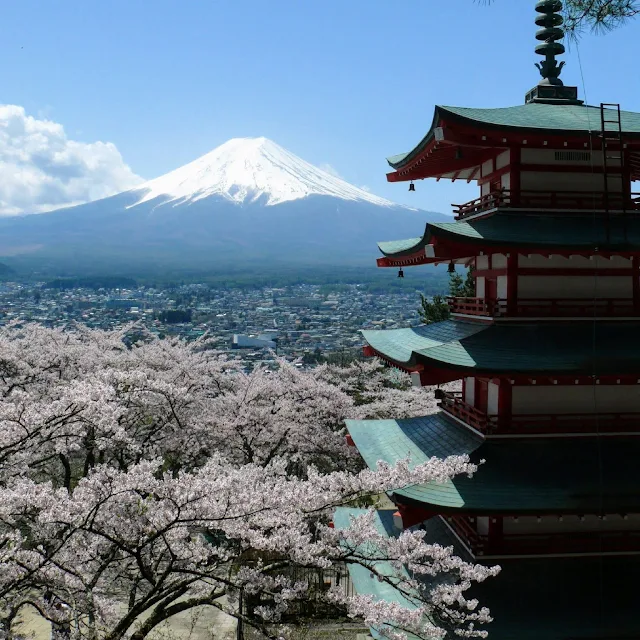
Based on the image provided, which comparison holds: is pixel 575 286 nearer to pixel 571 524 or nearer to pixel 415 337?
pixel 415 337

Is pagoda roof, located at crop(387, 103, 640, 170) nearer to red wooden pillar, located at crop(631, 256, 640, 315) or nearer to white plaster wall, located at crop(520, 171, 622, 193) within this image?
white plaster wall, located at crop(520, 171, 622, 193)

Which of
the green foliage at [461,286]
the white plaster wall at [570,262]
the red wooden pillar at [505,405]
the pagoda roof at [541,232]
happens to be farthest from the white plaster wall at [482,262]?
the green foliage at [461,286]

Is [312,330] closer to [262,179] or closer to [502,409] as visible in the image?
[502,409]

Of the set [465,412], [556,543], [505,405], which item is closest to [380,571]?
[556,543]

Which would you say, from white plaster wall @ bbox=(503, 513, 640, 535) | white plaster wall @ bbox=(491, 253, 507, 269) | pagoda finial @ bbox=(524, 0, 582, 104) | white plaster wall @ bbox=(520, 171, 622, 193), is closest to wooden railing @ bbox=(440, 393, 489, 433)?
white plaster wall @ bbox=(503, 513, 640, 535)

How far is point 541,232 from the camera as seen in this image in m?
8.82

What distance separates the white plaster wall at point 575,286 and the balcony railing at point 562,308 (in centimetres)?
11

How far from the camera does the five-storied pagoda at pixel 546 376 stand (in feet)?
26.4

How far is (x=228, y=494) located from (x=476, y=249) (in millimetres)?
4906

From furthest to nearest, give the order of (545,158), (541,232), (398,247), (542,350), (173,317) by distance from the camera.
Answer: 1. (173,317)
2. (398,247)
3. (545,158)
4. (541,232)
5. (542,350)

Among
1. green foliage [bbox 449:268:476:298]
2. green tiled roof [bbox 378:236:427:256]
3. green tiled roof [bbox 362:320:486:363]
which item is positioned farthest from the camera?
green foliage [bbox 449:268:476:298]

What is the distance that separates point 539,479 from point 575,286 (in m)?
3.00

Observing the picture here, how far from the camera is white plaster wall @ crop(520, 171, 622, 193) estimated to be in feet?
30.9

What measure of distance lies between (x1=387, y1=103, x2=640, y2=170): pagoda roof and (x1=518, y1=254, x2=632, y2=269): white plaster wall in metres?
1.80
